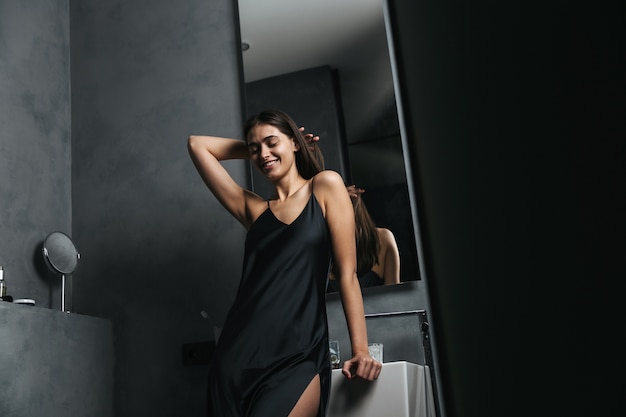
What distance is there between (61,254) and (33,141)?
0.55 meters

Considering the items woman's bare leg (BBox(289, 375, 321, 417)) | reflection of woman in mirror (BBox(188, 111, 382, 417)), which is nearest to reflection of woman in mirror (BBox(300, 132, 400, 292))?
reflection of woman in mirror (BBox(188, 111, 382, 417))

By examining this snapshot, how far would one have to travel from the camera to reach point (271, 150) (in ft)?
6.40

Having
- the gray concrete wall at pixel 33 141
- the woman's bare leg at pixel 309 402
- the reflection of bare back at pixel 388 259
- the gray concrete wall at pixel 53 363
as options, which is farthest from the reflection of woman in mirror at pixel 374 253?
the gray concrete wall at pixel 33 141

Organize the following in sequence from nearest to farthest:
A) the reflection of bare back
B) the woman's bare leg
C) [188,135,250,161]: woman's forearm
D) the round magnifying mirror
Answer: the woman's bare leg
[188,135,250,161]: woman's forearm
the reflection of bare back
the round magnifying mirror

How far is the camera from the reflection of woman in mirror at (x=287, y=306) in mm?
1529

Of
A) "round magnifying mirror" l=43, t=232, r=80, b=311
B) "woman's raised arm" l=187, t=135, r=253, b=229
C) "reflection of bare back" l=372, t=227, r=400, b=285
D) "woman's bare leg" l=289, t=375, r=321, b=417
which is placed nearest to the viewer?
"woman's bare leg" l=289, t=375, r=321, b=417

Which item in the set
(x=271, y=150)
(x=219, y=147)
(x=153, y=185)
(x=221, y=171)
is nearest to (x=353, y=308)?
(x=271, y=150)

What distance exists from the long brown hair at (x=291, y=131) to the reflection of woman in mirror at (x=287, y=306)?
0.14 ft

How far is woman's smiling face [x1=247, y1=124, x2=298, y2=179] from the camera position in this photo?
1943mm

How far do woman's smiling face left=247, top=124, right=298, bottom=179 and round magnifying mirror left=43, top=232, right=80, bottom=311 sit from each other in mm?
997

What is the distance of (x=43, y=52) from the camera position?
289cm

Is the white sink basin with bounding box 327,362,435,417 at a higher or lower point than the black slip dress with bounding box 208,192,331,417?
lower

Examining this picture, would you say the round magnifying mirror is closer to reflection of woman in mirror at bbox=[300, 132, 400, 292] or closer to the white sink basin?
reflection of woman in mirror at bbox=[300, 132, 400, 292]

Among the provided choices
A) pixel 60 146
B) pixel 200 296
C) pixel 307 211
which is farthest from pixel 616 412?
pixel 60 146
